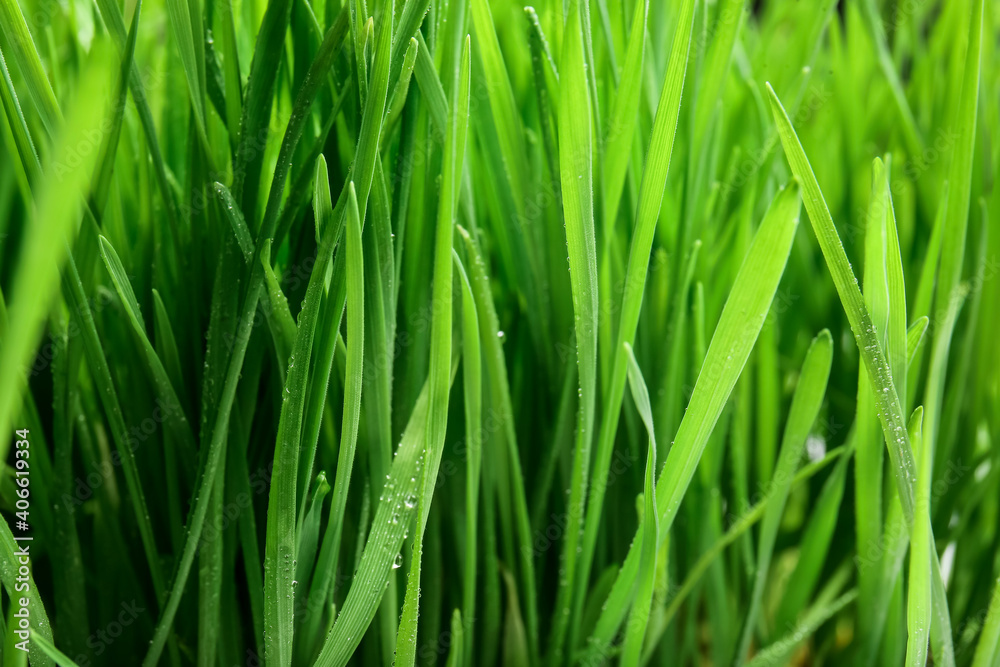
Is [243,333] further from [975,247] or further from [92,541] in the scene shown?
[975,247]

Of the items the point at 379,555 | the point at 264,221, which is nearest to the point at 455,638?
the point at 379,555

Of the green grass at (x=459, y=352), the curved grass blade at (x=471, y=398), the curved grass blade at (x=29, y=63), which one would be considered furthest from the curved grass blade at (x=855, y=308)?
the curved grass blade at (x=29, y=63)

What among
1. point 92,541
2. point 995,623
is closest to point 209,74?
point 92,541

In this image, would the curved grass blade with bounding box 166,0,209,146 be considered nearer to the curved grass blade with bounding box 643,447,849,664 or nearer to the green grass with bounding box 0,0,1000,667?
the green grass with bounding box 0,0,1000,667

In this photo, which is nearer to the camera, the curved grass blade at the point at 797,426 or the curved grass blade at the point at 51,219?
the curved grass blade at the point at 51,219

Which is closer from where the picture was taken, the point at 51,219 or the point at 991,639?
the point at 51,219

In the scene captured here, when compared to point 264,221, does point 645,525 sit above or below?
below

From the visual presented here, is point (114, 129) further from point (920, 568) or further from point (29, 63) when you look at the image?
point (920, 568)

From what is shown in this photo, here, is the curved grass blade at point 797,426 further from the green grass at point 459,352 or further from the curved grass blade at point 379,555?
the curved grass blade at point 379,555
